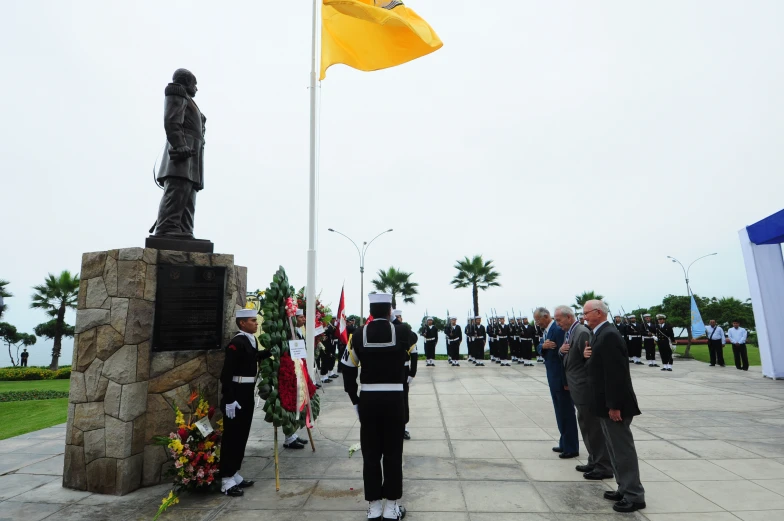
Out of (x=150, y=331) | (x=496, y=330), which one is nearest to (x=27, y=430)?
(x=150, y=331)

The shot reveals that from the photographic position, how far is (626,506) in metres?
3.96

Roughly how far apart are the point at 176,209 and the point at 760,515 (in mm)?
6962

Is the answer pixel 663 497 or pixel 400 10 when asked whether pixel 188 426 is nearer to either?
pixel 663 497

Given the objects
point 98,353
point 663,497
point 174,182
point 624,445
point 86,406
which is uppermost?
point 174,182

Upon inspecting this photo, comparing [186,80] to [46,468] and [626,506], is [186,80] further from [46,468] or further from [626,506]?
[626,506]

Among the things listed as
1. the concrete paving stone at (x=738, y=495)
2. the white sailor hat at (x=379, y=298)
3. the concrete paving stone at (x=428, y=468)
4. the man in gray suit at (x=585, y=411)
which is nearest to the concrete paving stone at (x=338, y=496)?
the concrete paving stone at (x=428, y=468)

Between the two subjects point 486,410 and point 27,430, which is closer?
point 27,430

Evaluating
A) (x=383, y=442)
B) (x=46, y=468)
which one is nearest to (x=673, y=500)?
(x=383, y=442)

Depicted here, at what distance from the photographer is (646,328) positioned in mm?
17516

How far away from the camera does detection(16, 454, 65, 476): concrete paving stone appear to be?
17.3ft

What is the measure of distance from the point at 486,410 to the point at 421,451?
3.30m

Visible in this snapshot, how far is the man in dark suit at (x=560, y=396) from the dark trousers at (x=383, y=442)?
281 cm

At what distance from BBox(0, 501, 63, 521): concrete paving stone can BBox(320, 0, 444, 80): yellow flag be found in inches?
252

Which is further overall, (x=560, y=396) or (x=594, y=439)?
(x=560, y=396)
